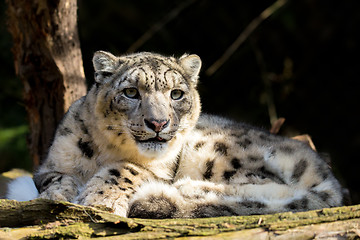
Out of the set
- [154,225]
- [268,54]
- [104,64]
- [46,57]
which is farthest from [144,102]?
[268,54]

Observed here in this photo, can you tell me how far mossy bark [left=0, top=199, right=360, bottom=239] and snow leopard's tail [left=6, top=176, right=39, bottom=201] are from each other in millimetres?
897

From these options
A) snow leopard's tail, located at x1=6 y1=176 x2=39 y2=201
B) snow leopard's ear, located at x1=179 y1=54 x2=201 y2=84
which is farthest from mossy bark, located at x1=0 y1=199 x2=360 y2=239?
snow leopard's ear, located at x1=179 y1=54 x2=201 y2=84

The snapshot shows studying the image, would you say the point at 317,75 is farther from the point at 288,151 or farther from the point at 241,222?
the point at 241,222

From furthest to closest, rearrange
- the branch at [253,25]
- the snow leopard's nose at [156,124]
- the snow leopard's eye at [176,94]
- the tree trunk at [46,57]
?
the branch at [253,25] → the tree trunk at [46,57] → the snow leopard's eye at [176,94] → the snow leopard's nose at [156,124]

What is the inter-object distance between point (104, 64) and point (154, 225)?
1.42m

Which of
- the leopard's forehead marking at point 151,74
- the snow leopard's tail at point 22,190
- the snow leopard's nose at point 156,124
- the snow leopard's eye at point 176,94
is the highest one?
the leopard's forehead marking at point 151,74

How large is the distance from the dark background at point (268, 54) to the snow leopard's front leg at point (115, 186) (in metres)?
3.25

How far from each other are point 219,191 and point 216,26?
165 inches

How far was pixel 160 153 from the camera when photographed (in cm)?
293

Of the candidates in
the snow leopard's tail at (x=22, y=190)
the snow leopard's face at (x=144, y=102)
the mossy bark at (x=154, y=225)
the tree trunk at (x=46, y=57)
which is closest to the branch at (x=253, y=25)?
the tree trunk at (x=46, y=57)

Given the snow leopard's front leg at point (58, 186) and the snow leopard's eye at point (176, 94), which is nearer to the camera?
the snow leopard's front leg at point (58, 186)

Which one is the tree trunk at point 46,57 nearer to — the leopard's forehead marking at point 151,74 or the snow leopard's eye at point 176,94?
the leopard's forehead marking at point 151,74

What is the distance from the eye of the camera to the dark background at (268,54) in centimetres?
621

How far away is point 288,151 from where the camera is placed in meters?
3.10
